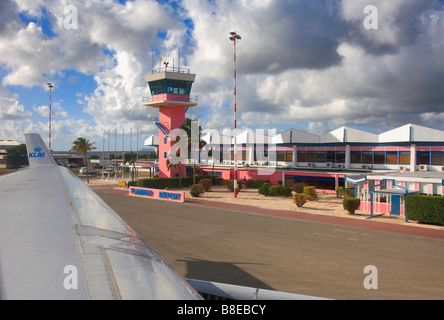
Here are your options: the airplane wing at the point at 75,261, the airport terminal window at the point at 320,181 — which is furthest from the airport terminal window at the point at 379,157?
the airplane wing at the point at 75,261

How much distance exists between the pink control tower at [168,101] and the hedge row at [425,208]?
30.6 m

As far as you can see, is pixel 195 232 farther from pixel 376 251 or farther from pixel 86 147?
pixel 86 147

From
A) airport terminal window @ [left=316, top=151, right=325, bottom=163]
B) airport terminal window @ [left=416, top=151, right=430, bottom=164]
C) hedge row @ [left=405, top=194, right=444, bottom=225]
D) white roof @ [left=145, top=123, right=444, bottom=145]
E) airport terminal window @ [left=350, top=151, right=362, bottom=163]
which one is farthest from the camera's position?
airport terminal window @ [left=316, top=151, right=325, bottom=163]

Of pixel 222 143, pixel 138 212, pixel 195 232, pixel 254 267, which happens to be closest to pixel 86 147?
pixel 222 143

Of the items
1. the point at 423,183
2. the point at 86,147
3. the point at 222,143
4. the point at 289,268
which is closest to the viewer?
the point at 289,268

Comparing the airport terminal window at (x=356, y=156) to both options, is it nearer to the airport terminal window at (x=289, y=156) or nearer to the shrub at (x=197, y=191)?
the airport terminal window at (x=289, y=156)

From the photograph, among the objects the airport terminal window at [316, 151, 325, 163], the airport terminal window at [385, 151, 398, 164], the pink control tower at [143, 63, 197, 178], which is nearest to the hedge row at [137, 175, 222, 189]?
the pink control tower at [143, 63, 197, 178]

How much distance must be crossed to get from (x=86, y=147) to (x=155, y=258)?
188 ft

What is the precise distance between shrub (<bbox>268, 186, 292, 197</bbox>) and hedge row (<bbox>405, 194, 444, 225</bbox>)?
573 inches

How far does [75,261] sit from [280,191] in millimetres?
33186

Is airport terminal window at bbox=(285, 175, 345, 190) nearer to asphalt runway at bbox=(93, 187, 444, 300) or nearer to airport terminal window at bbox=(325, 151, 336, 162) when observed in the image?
airport terminal window at bbox=(325, 151, 336, 162)

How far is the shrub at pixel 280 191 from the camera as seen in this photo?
3497 cm

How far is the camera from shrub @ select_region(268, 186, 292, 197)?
35.0 metres

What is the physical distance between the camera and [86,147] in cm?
5516
